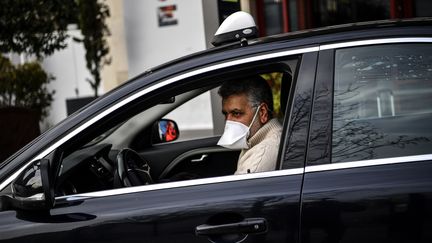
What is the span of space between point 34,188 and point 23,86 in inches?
439

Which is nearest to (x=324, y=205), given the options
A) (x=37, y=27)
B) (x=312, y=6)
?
(x=37, y=27)

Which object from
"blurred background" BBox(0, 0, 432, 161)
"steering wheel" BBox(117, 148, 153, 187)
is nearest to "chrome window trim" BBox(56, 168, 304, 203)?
"steering wheel" BBox(117, 148, 153, 187)

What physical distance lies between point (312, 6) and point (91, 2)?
362 cm

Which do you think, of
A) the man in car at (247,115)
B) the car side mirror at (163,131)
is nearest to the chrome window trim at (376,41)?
the man in car at (247,115)

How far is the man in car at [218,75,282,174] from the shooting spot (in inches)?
143

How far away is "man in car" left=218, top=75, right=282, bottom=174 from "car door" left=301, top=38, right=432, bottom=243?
1.87ft

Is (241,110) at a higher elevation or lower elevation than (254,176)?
higher

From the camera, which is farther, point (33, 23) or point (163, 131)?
point (33, 23)

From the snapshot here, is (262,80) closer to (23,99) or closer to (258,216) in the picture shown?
(258,216)

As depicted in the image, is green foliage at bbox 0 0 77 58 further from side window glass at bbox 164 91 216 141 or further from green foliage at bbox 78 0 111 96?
side window glass at bbox 164 91 216 141

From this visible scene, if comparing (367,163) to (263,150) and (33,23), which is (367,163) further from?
(33,23)

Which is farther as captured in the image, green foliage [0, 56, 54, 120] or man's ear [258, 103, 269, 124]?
green foliage [0, 56, 54, 120]

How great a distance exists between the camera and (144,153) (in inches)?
199

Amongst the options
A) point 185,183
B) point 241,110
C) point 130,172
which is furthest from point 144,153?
point 185,183
